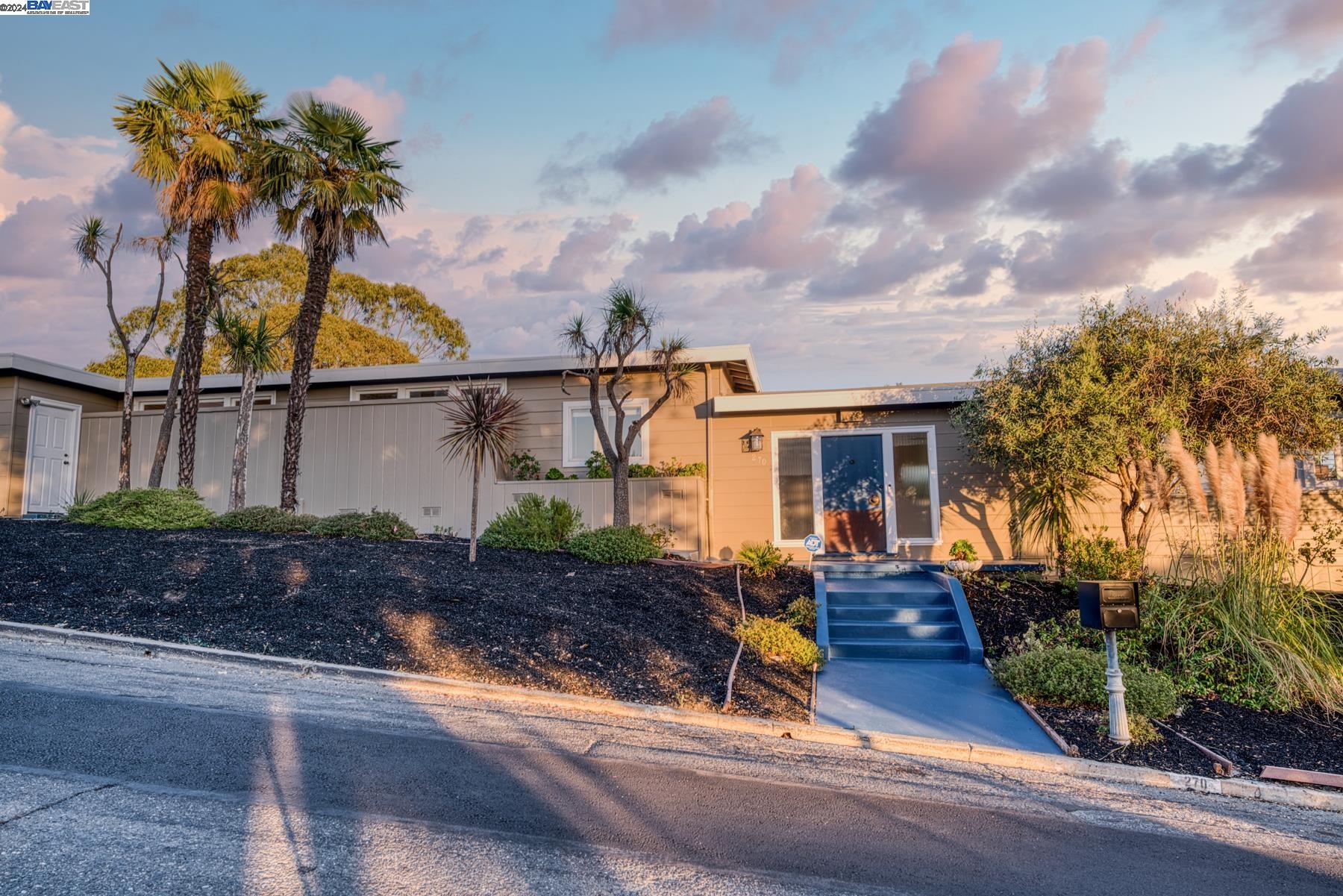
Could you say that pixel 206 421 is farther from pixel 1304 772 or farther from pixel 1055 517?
pixel 1304 772

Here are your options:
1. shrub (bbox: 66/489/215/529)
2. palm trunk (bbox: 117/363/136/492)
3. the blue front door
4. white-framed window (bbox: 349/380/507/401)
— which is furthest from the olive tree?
palm trunk (bbox: 117/363/136/492)

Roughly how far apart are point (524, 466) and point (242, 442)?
4501 mm

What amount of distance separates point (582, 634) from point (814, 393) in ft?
19.0

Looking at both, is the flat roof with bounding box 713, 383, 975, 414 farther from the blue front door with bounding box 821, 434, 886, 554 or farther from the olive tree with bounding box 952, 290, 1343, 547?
the olive tree with bounding box 952, 290, 1343, 547

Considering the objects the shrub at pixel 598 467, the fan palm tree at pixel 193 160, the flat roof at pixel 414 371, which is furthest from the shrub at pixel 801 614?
the fan palm tree at pixel 193 160

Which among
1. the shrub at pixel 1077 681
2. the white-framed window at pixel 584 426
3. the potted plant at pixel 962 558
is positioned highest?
the white-framed window at pixel 584 426

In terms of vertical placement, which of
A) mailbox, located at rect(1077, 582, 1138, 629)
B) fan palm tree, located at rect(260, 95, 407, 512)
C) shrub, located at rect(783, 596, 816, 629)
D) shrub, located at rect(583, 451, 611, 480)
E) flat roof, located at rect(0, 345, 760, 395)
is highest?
fan palm tree, located at rect(260, 95, 407, 512)

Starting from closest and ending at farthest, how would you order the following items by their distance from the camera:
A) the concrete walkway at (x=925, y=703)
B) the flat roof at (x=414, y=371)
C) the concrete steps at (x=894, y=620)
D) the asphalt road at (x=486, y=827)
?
the asphalt road at (x=486, y=827) < the concrete walkway at (x=925, y=703) < the concrete steps at (x=894, y=620) < the flat roof at (x=414, y=371)

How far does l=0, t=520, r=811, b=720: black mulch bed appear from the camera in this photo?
652 centimetres

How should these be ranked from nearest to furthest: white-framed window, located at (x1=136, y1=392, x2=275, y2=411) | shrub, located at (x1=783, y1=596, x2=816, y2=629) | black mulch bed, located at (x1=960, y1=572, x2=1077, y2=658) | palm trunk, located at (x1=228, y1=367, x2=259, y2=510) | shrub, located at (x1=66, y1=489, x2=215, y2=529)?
black mulch bed, located at (x1=960, y1=572, x2=1077, y2=658) → shrub, located at (x1=783, y1=596, x2=816, y2=629) → shrub, located at (x1=66, y1=489, x2=215, y2=529) → palm trunk, located at (x1=228, y1=367, x2=259, y2=510) → white-framed window, located at (x1=136, y1=392, x2=275, y2=411)

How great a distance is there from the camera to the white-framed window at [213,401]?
14.6 meters

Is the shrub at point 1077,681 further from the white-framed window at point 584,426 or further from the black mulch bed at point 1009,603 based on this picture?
the white-framed window at point 584,426

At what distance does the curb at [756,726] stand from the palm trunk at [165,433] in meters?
7.45

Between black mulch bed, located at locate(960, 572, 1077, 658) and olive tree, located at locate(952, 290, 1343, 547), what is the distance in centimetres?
130
